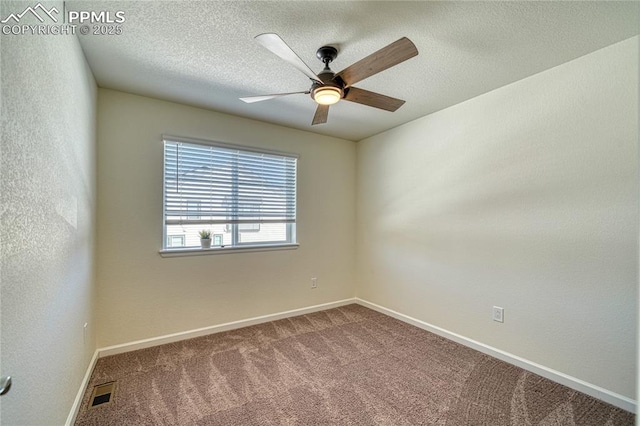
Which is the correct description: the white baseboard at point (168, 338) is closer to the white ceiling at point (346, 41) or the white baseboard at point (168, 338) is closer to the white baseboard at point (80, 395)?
the white baseboard at point (80, 395)

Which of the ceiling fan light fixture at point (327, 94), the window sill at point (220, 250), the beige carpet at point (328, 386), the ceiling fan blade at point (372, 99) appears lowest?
the beige carpet at point (328, 386)

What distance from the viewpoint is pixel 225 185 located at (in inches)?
124

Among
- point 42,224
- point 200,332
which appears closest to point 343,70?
point 42,224

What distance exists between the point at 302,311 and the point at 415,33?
10.3ft

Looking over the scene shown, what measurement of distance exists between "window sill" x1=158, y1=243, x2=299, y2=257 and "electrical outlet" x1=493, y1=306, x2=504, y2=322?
221 centimetres

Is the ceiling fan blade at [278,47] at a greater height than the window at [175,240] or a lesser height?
greater

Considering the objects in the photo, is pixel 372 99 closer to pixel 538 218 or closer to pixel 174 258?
pixel 538 218

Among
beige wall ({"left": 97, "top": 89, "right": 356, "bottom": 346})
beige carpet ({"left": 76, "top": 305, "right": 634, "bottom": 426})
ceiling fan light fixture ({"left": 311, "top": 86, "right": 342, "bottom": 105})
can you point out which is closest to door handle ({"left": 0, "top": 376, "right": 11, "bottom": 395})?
beige carpet ({"left": 76, "top": 305, "right": 634, "bottom": 426})

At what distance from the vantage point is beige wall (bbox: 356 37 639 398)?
1.87 meters

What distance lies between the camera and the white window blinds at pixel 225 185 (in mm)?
2877

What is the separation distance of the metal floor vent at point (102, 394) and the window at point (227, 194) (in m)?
1.22

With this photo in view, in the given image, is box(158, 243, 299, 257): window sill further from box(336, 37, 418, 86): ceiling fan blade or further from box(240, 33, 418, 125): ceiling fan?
box(336, 37, 418, 86): ceiling fan blade

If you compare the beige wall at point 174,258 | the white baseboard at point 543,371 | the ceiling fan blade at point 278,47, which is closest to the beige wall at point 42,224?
the beige wall at point 174,258

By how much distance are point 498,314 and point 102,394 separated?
10.5 feet
